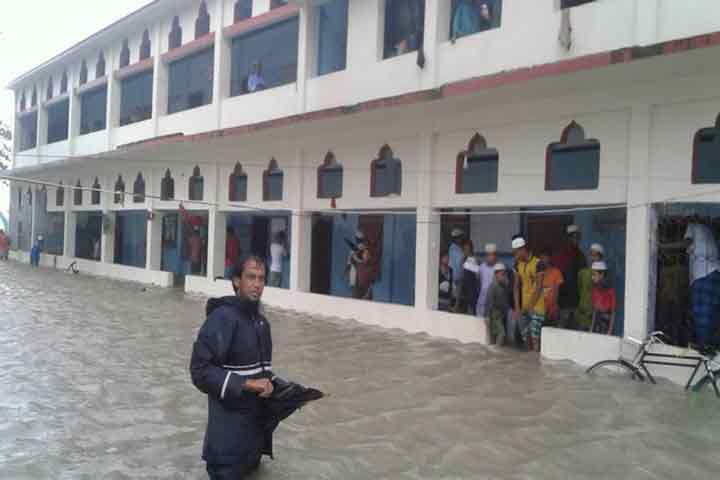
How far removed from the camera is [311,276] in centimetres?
1447

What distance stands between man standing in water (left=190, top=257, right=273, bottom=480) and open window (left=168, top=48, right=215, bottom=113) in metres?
13.8

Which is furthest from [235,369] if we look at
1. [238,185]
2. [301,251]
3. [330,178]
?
[238,185]

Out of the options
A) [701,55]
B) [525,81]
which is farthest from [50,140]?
[701,55]

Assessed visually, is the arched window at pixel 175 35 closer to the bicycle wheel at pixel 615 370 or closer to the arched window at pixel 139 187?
the arched window at pixel 139 187

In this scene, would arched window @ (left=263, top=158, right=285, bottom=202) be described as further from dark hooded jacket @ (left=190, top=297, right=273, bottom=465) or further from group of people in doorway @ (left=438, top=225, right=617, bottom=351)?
dark hooded jacket @ (left=190, top=297, right=273, bottom=465)

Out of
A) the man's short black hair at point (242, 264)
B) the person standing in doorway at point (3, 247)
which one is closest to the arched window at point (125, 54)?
the person standing in doorway at point (3, 247)

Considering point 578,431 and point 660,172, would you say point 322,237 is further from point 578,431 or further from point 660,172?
point 578,431

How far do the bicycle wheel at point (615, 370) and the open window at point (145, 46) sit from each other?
16174 mm

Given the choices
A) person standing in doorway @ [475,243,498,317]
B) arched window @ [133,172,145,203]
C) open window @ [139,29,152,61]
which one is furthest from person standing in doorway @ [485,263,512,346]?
open window @ [139,29,152,61]

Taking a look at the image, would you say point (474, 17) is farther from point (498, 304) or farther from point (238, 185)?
point (238, 185)

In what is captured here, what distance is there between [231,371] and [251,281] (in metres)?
0.54

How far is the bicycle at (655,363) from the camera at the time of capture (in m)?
6.92

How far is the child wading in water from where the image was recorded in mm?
8453

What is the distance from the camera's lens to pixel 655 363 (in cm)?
748
